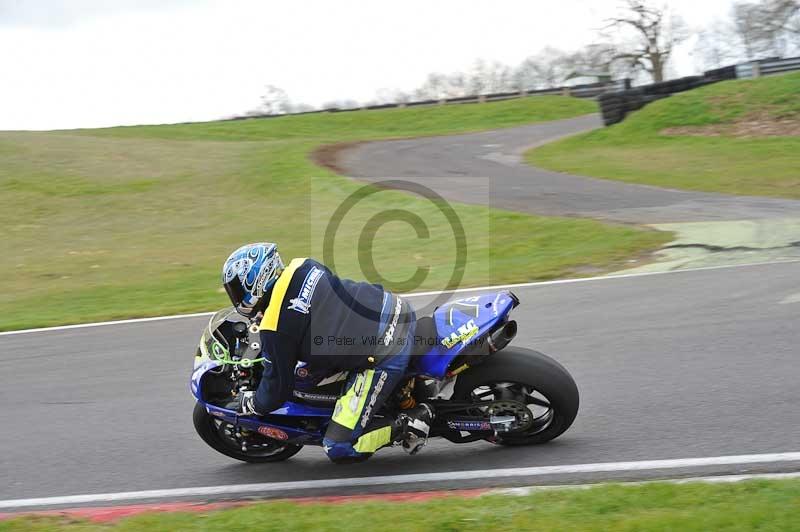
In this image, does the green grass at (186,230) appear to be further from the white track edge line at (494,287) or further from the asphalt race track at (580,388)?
the asphalt race track at (580,388)

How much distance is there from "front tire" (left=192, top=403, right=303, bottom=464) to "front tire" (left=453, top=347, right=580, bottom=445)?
1.34m

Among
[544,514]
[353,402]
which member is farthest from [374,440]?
[544,514]

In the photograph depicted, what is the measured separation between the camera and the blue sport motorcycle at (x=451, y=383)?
542 centimetres

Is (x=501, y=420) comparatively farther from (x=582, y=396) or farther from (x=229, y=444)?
(x=229, y=444)

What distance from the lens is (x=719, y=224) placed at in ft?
41.7

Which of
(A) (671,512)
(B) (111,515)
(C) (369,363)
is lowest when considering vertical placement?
(B) (111,515)

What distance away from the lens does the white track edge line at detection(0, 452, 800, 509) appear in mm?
5074

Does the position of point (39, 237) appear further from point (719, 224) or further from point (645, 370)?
point (645, 370)

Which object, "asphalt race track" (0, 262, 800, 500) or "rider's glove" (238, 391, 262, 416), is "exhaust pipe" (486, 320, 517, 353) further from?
"rider's glove" (238, 391, 262, 416)

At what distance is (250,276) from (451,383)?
5.06 ft

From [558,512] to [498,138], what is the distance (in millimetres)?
27942

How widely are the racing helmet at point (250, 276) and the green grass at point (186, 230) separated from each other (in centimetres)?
605

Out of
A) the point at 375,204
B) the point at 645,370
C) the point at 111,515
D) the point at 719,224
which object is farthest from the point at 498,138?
the point at 111,515

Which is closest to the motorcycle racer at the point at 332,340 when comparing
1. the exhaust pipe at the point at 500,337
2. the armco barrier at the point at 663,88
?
the exhaust pipe at the point at 500,337
